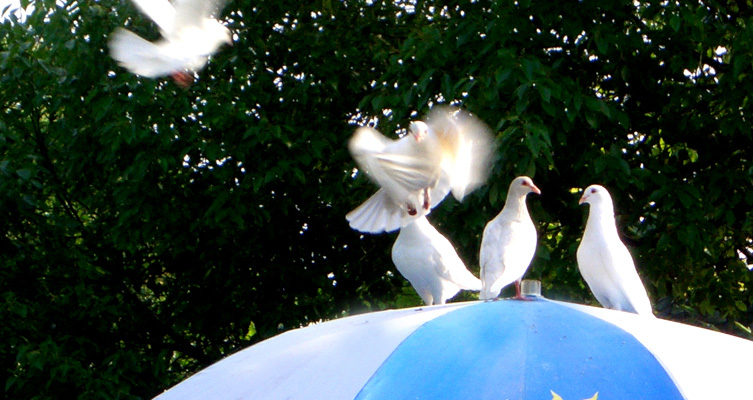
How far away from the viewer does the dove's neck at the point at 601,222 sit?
12.7ft

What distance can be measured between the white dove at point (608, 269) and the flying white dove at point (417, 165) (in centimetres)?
60

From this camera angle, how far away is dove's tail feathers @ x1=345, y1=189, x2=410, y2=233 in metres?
4.32

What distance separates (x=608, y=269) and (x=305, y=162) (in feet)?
7.58

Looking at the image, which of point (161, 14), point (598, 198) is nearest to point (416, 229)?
point (598, 198)

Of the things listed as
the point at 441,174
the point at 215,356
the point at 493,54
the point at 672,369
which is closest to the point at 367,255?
the point at 215,356

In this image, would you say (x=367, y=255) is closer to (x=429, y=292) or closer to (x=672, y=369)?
(x=429, y=292)

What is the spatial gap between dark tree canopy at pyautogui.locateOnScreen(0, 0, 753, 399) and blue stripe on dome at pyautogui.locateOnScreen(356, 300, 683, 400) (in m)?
2.07

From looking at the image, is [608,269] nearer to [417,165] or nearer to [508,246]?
[508,246]

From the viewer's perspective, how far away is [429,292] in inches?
171

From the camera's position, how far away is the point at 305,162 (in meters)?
5.59

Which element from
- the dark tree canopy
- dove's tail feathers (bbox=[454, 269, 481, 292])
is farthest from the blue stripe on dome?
the dark tree canopy

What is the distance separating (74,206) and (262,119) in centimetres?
193

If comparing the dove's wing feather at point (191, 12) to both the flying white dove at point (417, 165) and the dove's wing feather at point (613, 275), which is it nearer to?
the flying white dove at point (417, 165)

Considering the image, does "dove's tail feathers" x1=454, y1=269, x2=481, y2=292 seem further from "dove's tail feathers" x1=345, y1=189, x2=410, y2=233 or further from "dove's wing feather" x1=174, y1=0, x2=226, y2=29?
"dove's wing feather" x1=174, y1=0, x2=226, y2=29
